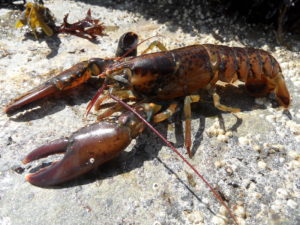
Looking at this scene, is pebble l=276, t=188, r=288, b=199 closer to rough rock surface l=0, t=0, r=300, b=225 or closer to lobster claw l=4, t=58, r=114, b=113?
rough rock surface l=0, t=0, r=300, b=225

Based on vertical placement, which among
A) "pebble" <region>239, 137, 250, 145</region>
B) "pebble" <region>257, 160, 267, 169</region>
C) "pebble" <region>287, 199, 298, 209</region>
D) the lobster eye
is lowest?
"pebble" <region>287, 199, 298, 209</region>

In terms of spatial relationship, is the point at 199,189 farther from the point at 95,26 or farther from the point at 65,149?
the point at 95,26

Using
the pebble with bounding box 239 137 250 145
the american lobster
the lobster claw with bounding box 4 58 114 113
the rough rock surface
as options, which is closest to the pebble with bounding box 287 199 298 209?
the rough rock surface

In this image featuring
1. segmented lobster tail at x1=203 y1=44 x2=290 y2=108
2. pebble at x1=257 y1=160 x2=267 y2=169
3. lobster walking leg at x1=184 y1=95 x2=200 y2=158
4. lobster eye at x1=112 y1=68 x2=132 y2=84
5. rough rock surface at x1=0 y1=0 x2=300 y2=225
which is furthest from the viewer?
segmented lobster tail at x1=203 y1=44 x2=290 y2=108

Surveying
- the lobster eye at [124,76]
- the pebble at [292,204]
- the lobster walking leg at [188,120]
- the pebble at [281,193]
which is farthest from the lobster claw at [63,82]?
the pebble at [292,204]

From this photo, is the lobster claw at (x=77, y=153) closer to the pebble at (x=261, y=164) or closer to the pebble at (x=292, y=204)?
the pebble at (x=261, y=164)

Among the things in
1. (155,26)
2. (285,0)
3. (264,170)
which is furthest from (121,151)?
(285,0)
